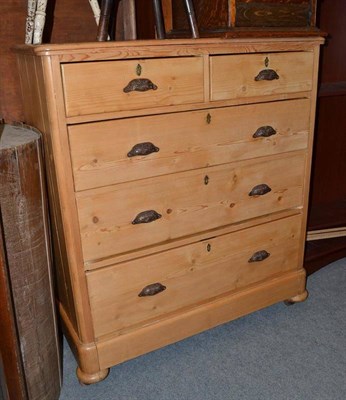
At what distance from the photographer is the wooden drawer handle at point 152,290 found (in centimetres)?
156

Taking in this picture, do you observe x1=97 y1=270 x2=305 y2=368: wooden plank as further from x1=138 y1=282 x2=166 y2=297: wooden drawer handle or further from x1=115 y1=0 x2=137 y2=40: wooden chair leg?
Answer: x1=115 y1=0 x2=137 y2=40: wooden chair leg

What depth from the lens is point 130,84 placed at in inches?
51.5

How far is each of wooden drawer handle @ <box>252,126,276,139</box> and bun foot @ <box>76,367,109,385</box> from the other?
1017 millimetres

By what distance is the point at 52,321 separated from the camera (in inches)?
58.5

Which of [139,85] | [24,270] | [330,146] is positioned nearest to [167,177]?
[139,85]

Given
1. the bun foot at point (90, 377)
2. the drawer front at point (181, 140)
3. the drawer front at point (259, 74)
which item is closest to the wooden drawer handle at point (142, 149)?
the drawer front at point (181, 140)

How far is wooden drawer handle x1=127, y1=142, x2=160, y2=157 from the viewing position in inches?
54.1

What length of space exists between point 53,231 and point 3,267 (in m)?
0.34

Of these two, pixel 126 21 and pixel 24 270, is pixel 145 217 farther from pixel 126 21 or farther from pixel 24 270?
pixel 126 21

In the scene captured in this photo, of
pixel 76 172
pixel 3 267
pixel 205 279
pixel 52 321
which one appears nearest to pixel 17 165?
pixel 76 172

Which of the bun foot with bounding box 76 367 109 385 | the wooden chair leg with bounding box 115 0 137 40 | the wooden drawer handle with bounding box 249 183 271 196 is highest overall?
the wooden chair leg with bounding box 115 0 137 40

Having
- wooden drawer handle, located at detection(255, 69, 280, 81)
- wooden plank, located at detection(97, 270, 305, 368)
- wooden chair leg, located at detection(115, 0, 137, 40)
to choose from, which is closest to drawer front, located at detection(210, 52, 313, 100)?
wooden drawer handle, located at detection(255, 69, 280, 81)

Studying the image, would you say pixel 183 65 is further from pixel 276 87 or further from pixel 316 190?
pixel 316 190

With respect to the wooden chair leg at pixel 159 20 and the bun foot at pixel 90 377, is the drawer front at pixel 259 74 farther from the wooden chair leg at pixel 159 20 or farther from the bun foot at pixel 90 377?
the bun foot at pixel 90 377
